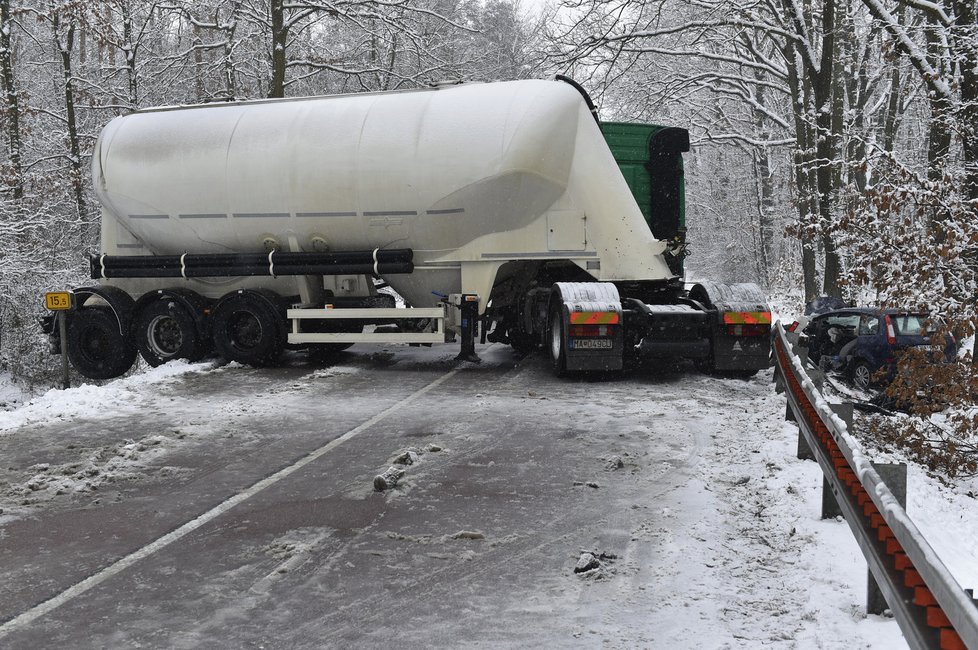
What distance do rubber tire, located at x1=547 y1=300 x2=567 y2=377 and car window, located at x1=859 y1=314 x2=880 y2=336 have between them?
14.2ft

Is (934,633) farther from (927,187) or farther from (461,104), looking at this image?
(461,104)


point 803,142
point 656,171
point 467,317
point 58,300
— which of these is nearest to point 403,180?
point 467,317

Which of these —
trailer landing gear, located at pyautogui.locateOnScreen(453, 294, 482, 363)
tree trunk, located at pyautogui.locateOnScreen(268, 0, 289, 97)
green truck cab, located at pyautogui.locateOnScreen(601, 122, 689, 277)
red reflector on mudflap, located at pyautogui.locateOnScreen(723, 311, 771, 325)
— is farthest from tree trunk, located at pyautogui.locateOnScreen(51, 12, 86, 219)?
red reflector on mudflap, located at pyautogui.locateOnScreen(723, 311, 771, 325)

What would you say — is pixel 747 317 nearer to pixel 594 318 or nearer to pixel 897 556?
pixel 594 318

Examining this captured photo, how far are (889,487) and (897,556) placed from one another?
1.92ft

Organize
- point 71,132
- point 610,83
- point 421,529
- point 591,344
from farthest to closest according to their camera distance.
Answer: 1. point 71,132
2. point 610,83
3. point 591,344
4. point 421,529

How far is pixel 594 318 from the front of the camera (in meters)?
11.7

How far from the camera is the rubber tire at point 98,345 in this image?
48.3 ft

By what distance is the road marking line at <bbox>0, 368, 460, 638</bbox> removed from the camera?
4.48 meters

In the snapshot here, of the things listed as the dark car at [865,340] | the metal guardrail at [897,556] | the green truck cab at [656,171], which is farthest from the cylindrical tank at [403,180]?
the metal guardrail at [897,556]

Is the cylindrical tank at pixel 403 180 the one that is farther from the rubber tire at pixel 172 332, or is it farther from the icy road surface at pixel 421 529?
the icy road surface at pixel 421 529

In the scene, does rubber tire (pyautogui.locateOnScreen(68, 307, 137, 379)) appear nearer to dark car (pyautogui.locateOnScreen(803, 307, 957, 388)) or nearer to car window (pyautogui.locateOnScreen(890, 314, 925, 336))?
dark car (pyautogui.locateOnScreen(803, 307, 957, 388))

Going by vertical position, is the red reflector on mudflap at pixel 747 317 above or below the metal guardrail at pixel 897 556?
above

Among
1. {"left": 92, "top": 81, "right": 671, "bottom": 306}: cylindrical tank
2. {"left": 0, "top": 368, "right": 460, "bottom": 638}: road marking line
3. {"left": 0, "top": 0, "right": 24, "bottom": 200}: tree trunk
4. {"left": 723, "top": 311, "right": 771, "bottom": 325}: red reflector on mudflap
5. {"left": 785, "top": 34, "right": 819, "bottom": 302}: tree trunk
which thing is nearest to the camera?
{"left": 0, "top": 368, "right": 460, "bottom": 638}: road marking line
